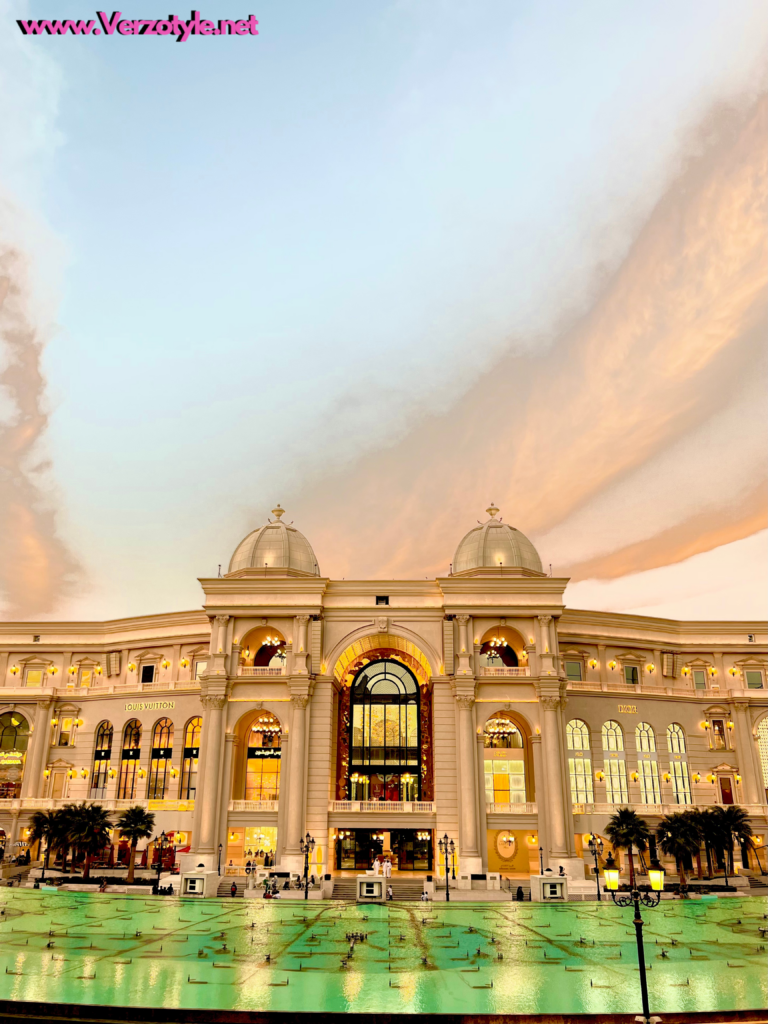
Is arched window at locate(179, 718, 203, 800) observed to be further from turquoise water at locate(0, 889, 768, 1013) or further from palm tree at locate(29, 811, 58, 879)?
turquoise water at locate(0, 889, 768, 1013)

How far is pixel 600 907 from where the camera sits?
4522 cm

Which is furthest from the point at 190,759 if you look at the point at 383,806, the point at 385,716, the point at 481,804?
the point at 481,804

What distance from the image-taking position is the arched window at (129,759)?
226ft

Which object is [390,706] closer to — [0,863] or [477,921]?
[477,921]

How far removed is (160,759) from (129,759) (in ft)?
11.1

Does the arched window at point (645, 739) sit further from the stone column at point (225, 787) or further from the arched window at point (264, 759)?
the stone column at point (225, 787)

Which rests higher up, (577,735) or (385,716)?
(385,716)

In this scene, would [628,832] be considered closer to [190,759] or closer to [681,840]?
[681,840]

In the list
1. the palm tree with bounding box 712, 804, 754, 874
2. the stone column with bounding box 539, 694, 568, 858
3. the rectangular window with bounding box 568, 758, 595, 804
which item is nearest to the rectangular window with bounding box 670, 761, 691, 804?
the rectangular window with bounding box 568, 758, 595, 804

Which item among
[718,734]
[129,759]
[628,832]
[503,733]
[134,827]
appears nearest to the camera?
[628,832]

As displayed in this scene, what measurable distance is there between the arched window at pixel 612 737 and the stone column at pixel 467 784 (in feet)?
47.3

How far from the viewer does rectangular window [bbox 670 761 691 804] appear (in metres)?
66.6

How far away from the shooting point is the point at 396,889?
52094 mm

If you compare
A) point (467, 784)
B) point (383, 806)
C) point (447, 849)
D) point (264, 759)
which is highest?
point (264, 759)
